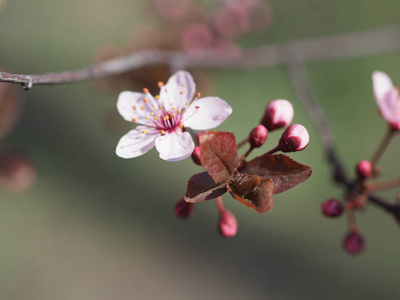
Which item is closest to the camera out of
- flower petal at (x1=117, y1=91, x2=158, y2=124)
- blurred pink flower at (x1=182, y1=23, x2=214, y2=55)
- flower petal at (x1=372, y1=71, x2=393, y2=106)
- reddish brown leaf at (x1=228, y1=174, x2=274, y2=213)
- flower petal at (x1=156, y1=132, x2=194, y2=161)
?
reddish brown leaf at (x1=228, y1=174, x2=274, y2=213)

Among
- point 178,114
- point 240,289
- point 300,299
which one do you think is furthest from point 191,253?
point 178,114

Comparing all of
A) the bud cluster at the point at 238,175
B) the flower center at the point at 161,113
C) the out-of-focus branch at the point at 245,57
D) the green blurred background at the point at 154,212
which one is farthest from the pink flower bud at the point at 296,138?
the green blurred background at the point at 154,212

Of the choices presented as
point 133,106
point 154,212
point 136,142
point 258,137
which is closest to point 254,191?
point 258,137

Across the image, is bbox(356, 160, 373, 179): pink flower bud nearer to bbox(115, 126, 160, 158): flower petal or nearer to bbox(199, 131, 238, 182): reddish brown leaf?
bbox(199, 131, 238, 182): reddish brown leaf

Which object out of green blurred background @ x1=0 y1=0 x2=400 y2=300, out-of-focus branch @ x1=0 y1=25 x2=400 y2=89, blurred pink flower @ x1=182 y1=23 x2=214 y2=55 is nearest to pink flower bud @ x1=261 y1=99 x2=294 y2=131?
out-of-focus branch @ x1=0 y1=25 x2=400 y2=89

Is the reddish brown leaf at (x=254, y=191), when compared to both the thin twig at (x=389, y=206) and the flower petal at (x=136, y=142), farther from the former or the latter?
the thin twig at (x=389, y=206)

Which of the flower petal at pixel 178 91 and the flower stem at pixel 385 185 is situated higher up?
the flower petal at pixel 178 91

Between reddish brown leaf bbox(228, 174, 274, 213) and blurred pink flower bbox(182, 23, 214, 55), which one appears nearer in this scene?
reddish brown leaf bbox(228, 174, 274, 213)
